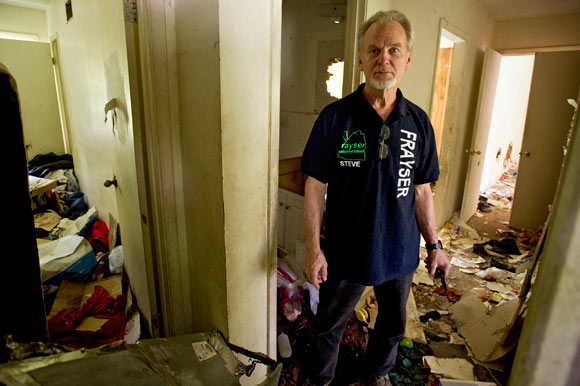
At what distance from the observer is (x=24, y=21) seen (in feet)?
17.2

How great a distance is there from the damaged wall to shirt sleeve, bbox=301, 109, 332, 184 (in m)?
0.87

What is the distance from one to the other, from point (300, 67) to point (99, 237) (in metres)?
2.62

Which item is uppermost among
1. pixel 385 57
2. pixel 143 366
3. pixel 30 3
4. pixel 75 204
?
pixel 30 3

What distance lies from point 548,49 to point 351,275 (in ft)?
16.4

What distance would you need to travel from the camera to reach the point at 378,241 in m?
1.48

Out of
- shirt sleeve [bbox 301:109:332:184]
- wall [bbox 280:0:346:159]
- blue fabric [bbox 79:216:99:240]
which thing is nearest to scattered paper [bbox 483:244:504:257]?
wall [bbox 280:0:346:159]

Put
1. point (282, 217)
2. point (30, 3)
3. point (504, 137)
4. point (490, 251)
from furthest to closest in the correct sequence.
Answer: point (504, 137)
point (30, 3)
point (490, 251)
point (282, 217)

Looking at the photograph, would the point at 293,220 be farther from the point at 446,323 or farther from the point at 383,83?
the point at 383,83

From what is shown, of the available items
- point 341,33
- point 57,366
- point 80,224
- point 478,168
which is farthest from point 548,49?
point 80,224

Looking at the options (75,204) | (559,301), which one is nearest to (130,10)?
(559,301)

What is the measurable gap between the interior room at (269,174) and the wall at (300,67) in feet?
0.06

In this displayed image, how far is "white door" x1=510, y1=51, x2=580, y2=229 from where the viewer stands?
156 inches

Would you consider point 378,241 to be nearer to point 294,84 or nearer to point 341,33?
point 341,33

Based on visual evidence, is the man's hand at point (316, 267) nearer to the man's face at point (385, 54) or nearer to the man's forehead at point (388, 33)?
the man's face at point (385, 54)
